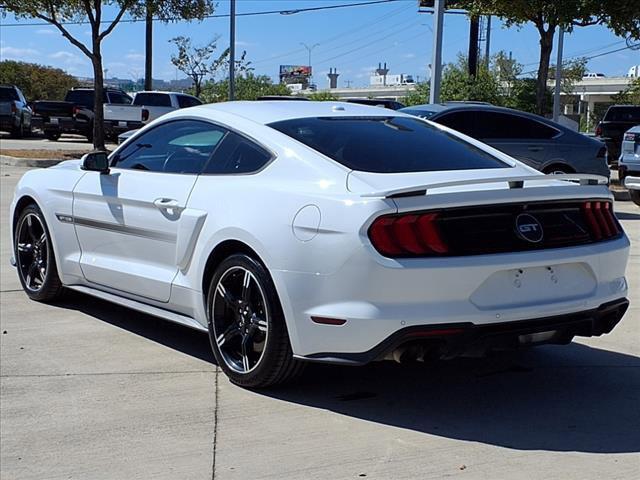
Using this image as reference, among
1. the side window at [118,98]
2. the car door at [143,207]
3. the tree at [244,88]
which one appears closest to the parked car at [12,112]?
the side window at [118,98]

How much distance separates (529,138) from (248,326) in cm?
920

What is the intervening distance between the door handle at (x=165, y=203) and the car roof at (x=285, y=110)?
24.8 inches

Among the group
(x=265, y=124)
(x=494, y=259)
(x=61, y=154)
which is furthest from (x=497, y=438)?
(x=61, y=154)

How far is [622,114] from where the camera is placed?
25047 mm

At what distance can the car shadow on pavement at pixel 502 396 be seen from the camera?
4.21 meters

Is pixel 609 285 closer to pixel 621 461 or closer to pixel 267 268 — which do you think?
pixel 621 461

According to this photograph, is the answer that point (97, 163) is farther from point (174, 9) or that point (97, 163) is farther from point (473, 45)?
point (473, 45)

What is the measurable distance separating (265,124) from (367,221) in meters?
1.34

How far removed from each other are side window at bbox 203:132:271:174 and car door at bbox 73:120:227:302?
98mm

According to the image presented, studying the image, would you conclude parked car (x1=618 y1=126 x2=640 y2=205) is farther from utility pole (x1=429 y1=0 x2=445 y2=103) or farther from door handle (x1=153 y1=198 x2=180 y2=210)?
door handle (x1=153 y1=198 x2=180 y2=210)

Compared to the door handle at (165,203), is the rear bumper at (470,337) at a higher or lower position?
lower

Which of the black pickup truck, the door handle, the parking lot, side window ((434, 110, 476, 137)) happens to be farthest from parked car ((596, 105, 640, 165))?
the door handle

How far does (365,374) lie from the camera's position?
5184 mm

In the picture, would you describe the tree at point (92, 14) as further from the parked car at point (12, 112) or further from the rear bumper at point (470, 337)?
the rear bumper at point (470, 337)
